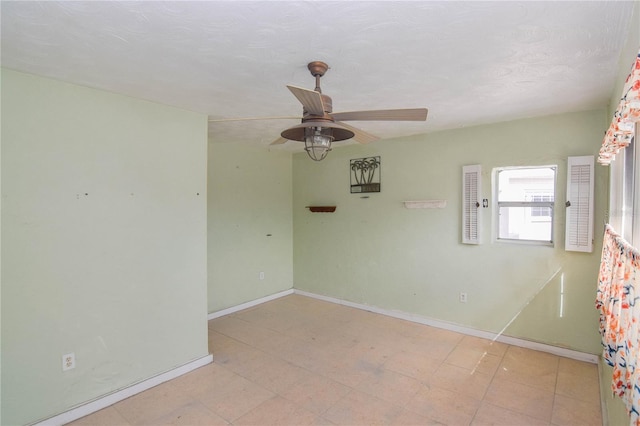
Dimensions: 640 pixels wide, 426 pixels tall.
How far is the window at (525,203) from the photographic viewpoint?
329 centimetres

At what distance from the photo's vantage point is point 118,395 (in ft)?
8.20

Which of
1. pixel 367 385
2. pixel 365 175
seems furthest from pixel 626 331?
pixel 365 175

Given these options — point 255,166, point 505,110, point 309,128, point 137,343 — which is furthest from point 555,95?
point 137,343

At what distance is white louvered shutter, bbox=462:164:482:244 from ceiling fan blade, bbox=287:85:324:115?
255 centimetres

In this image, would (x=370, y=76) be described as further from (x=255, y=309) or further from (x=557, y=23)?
(x=255, y=309)

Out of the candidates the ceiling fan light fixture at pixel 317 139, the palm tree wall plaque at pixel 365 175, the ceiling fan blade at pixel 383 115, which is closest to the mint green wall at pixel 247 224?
the palm tree wall plaque at pixel 365 175

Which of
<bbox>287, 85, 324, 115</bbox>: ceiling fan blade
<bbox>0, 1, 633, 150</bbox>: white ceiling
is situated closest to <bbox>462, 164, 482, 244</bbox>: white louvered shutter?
<bbox>0, 1, 633, 150</bbox>: white ceiling

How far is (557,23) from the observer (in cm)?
157

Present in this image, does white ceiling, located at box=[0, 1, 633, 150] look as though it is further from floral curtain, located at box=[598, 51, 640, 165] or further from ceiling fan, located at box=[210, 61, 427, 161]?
floral curtain, located at box=[598, 51, 640, 165]

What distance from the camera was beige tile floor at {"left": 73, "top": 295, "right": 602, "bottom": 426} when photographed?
2312mm

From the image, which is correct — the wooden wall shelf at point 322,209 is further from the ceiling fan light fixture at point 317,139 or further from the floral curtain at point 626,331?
the floral curtain at point 626,331

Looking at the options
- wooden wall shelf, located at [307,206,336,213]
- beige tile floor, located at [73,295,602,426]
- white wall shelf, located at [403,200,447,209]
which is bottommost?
beige tile floor, located at [73,295,602,426]

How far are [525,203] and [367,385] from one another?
2.47 meters

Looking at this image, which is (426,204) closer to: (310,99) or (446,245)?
(446,245)
